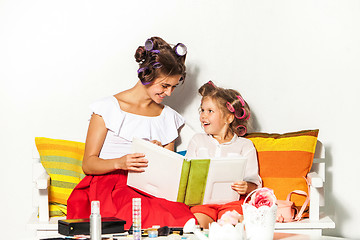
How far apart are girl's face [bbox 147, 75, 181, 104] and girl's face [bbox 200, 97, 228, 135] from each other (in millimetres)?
181

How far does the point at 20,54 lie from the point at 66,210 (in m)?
0.89

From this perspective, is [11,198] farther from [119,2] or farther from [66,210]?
[119,2]

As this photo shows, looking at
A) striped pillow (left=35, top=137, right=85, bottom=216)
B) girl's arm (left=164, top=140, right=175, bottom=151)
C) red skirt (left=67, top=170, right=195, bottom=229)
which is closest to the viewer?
red skirt (left=67, top=170, right=195, bottom=229)

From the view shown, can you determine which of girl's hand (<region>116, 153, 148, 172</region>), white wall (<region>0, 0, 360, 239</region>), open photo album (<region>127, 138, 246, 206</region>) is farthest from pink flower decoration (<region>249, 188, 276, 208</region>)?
white wall (<region>0, 0, 360, 239</region>)

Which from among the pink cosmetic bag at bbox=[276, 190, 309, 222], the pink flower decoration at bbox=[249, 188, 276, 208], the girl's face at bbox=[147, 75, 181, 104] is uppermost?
the girl's face at bbox=[147, 75, 181, 104]

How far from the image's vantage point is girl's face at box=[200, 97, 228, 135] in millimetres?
2742

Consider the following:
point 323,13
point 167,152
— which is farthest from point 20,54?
point 323,13

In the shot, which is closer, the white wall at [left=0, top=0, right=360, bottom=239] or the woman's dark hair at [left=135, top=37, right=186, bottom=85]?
the woman's dark hair at [left=135, top=37, right=186, bottom=85]

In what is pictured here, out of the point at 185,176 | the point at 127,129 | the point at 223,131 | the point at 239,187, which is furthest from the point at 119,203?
the point at 223,131

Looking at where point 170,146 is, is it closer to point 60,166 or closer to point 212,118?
point 212,118

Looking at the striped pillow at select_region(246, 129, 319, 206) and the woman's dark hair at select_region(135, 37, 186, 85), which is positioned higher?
the woman's dark hair at select_region(135, 37, 186, 85)

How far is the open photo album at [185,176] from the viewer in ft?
7.98

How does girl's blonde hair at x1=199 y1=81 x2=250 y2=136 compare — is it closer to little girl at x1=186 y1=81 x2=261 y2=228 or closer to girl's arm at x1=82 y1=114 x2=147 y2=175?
little girl at x1=186 y1=81 x2=261 y2=228

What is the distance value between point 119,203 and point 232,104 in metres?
0.74
